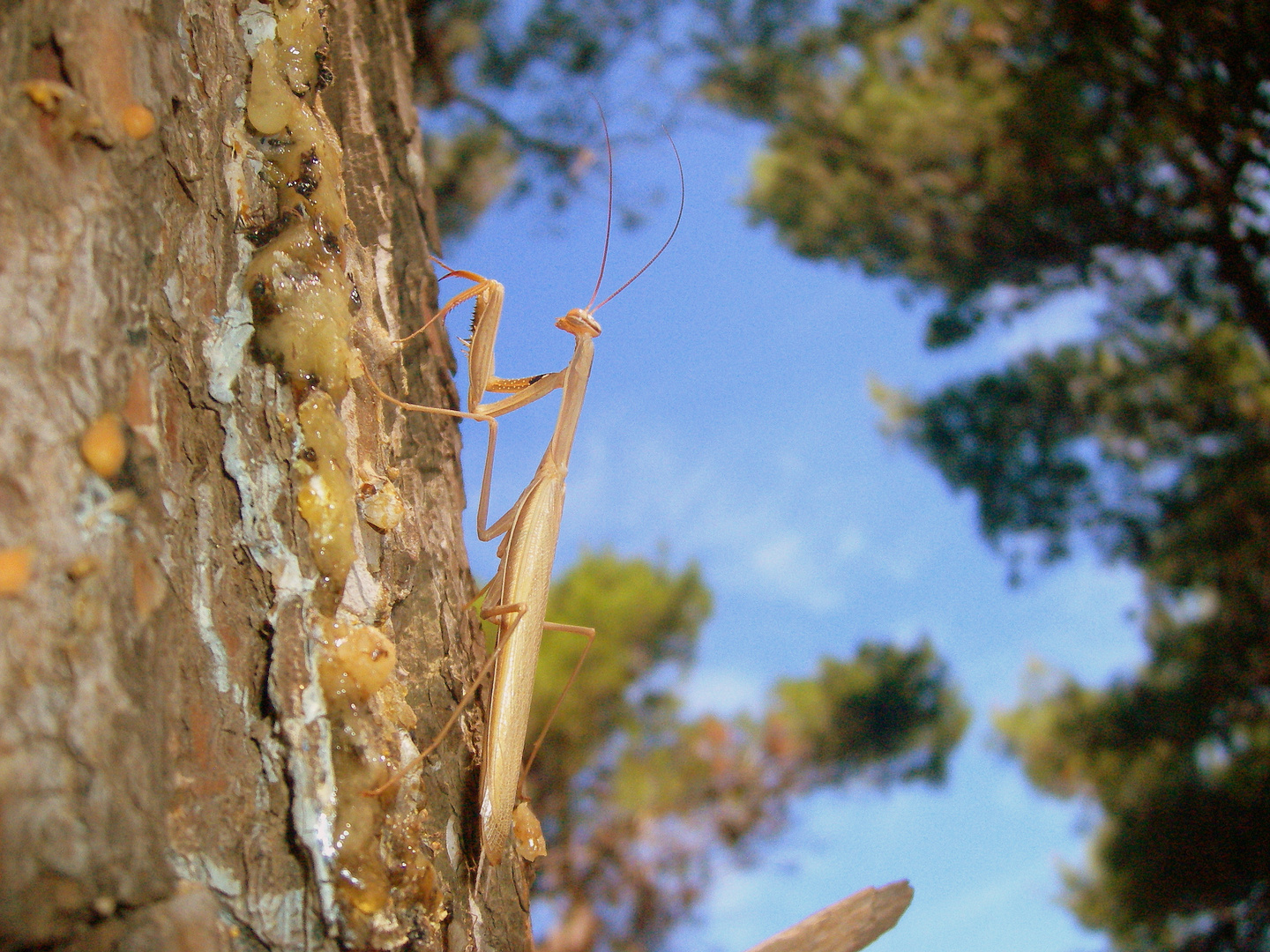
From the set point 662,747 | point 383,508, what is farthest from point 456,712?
point 662,747

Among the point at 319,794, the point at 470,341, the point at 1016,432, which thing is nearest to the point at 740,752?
the point at 1016,432

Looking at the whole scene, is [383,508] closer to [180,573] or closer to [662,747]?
[180,573]

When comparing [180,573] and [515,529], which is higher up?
[515,529]

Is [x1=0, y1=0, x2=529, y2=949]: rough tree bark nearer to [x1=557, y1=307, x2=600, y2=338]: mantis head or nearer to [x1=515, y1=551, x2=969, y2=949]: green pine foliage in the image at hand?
[x1=557, y1=307, x2=600, y2=338]: mantis head

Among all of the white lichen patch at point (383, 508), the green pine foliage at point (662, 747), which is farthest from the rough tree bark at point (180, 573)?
the green pine foliage at point (662, 747)

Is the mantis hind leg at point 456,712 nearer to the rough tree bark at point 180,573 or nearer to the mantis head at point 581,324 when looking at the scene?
the rough tree bark at point 180,573

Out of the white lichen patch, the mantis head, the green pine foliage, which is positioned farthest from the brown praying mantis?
the green pine foliage
